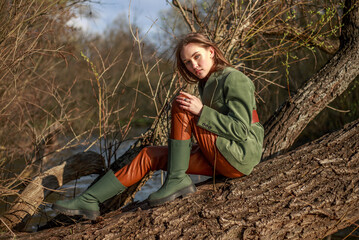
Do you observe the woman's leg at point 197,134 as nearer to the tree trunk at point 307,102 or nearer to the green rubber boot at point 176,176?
the green rubber boot at point 176,176

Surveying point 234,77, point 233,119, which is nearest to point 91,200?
point 233,119

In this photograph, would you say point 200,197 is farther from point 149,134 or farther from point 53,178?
point 53,178

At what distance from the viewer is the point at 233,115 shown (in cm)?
223

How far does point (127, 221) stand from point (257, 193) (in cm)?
82

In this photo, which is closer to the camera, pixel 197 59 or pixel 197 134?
pixel 197 134

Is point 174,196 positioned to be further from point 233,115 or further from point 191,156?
point 233,115

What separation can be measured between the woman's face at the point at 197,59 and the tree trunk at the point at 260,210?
76cm

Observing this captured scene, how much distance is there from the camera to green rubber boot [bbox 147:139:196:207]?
2273 millimetres

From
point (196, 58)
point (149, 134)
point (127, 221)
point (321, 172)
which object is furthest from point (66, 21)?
point (321, 172)

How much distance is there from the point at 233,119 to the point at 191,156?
1.50 feet

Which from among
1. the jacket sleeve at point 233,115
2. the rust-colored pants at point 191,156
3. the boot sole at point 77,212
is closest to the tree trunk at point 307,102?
the rust-colored pants at point 191,156

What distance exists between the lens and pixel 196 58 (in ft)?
7.96

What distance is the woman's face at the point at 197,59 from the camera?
94.6 inches

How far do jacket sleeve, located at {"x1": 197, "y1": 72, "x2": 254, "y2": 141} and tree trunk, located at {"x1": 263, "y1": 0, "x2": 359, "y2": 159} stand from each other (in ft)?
3.55
